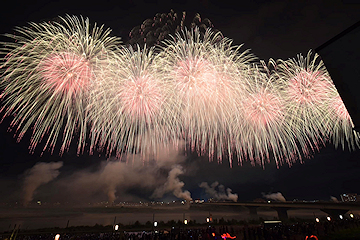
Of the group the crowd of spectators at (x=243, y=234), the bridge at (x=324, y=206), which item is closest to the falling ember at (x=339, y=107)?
the crowd of spectators at (x=243, y=234)

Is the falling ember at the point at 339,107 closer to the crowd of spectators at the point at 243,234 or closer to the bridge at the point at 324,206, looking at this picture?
the crowd of spectators at the point at 243,234

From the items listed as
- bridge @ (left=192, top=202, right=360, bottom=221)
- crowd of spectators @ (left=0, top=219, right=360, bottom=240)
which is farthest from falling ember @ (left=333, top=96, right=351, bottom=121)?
bridge @ (left=192, top=202, right=360, bottom=221)

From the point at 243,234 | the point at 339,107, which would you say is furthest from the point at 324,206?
the point at 339,107

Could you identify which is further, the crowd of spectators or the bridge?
the bridge

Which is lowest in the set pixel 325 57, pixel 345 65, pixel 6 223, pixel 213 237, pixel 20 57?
pixel 6 223

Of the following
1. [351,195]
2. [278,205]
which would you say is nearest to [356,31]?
[278,205]

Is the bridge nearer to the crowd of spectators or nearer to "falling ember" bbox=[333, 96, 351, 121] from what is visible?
the crowd of spectators

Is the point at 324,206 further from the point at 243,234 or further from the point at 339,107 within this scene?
the point at 339,107

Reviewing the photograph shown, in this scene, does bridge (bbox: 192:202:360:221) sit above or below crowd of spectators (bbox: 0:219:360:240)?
above

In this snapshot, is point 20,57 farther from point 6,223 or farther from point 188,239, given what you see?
point 6,223

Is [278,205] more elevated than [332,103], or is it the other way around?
[332,103]

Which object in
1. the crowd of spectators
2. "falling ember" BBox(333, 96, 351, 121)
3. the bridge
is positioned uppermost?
"falling ember" BBox(333, 96, 351, 121)
